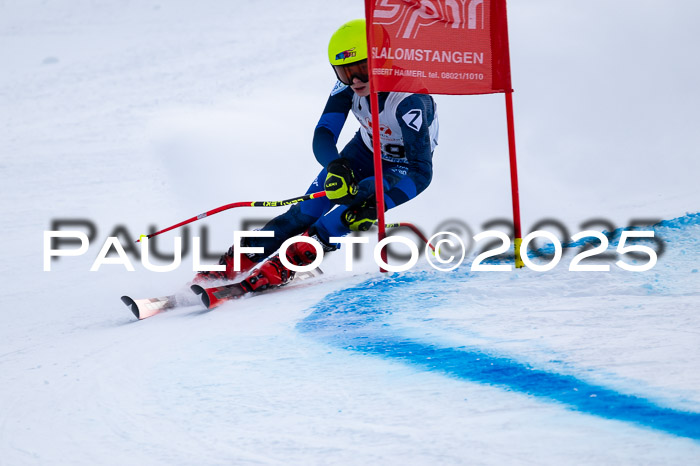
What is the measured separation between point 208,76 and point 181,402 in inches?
384

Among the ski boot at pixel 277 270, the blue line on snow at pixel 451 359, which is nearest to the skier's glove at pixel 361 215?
the ski boot at pixel 277 270

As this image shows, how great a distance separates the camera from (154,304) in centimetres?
477

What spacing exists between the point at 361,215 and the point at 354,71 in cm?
86

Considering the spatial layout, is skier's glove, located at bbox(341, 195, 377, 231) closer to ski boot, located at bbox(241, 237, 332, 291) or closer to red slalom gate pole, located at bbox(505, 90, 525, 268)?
ski boot, located at bbox(241, 237, 332, 291)

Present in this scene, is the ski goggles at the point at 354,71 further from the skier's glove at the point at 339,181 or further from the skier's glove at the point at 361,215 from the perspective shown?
the skier's glove at the point at 361,215

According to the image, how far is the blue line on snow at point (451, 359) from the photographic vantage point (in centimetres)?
237

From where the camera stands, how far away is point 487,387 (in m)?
2.66

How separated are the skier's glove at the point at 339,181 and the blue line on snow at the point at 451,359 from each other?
0.57 m

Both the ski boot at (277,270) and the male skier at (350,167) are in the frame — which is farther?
the ski boot at (277,270)

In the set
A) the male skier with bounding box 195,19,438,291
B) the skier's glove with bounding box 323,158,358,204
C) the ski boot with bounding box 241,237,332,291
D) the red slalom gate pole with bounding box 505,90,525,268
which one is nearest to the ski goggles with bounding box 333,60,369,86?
the male skier with bounding box 195,19,438,291

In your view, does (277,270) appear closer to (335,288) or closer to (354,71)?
(335,288)

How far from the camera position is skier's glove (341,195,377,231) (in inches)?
188

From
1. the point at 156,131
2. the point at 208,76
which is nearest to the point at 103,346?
the point at 156,131

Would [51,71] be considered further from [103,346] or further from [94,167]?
[103,346]
